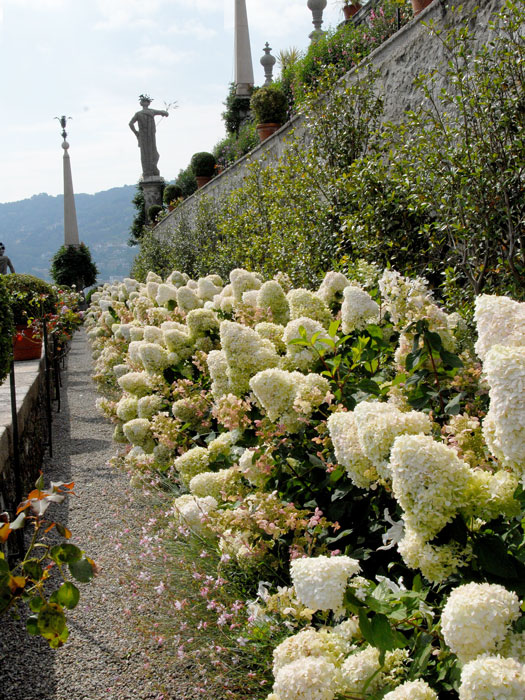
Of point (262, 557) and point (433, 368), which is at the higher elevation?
point (433, 368)

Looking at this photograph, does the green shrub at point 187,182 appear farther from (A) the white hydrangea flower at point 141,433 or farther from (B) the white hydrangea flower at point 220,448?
(B) the white hydrangea flower at point 220,448

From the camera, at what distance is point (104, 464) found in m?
5.27

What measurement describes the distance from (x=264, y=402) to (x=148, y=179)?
25055 millimetres

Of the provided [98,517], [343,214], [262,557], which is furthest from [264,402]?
[343,214]

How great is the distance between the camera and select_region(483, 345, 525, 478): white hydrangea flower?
1100mm

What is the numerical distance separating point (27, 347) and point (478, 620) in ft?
25.6

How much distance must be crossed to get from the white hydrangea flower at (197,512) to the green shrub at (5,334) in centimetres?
177

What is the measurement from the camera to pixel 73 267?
2695cm

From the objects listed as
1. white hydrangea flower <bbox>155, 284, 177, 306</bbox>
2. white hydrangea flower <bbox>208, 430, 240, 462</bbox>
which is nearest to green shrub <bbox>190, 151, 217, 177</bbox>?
white hydrangea flower <bbox>155, 284, 177, 306</bbox>

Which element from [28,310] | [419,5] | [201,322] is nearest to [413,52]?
[419,5]

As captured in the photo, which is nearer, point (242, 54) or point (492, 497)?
point (492, 497)

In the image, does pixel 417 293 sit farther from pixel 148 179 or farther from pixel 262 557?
pixel 148 179

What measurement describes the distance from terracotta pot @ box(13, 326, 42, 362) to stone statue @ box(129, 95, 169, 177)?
19036mm

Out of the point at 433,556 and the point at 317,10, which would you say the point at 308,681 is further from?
the point at 317,10
